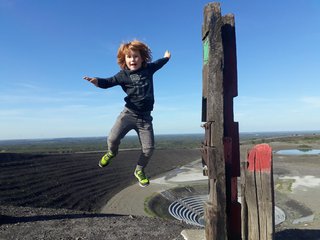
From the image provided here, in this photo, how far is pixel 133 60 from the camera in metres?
5.79

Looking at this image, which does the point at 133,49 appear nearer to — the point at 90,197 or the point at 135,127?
the point at 135,127

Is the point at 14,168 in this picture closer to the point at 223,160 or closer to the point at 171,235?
the point at 171,235

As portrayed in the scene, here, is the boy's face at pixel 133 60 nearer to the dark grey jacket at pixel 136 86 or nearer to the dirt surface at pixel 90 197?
the dark grey jacket at pixel 136 86

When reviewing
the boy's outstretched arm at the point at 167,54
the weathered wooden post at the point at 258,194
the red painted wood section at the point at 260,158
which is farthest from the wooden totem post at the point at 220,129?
the boy's outstretched arm at the point at 167,54

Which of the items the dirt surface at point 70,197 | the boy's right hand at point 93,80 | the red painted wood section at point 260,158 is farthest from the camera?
the dirt surface at point 70,197

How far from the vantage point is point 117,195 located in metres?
30.3

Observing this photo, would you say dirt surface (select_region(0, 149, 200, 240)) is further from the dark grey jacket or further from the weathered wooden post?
the dark grey jacket

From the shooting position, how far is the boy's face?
227 inches

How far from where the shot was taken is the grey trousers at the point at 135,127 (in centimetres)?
573

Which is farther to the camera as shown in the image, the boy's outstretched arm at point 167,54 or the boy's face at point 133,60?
the boy's outstretched arm at point 167,54

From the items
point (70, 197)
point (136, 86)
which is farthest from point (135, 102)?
point (70, 197)

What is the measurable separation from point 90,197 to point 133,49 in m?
24.7

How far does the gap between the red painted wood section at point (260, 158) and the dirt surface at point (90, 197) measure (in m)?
4.30

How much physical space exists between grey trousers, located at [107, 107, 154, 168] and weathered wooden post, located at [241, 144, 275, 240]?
154 cm
